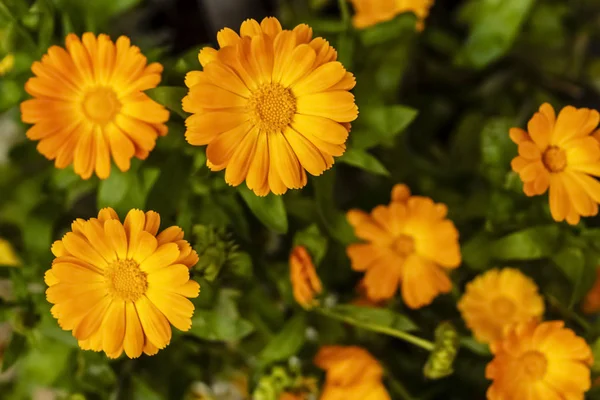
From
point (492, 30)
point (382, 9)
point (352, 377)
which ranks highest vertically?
point (382, 9)

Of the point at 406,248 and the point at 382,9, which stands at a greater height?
the point at 382,9

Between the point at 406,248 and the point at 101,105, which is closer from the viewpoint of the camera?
the point at 101,105

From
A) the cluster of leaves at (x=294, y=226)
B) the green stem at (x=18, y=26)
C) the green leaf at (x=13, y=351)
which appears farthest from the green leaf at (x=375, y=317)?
the green stem at (x=18, y=26)

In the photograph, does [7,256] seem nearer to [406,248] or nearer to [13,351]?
[13,351]

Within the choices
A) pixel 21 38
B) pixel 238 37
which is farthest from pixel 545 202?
pixel 21 38

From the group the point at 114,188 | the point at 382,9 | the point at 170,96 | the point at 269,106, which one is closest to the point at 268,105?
the point at 269,106

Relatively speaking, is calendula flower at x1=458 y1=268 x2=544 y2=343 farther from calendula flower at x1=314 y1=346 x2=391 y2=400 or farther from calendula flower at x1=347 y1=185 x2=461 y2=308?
calendula flower at x1=314 y1=346 x2=391 y2=400
